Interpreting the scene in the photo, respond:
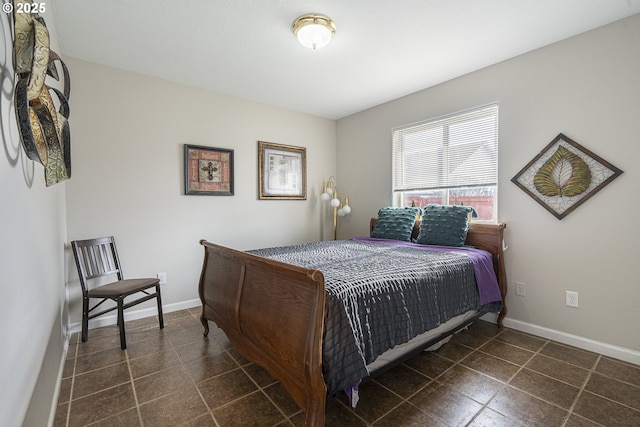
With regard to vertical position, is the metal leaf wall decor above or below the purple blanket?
above

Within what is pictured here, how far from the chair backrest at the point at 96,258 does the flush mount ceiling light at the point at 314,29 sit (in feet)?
8.25

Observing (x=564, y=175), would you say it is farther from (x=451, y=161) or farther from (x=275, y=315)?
(x=275, y=315)

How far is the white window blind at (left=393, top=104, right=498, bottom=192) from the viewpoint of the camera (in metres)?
2.93

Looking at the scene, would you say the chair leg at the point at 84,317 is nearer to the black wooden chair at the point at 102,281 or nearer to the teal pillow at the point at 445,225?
the black wooden chair at the point at 102,281

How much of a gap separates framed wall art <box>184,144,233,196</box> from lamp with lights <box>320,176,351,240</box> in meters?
1.36

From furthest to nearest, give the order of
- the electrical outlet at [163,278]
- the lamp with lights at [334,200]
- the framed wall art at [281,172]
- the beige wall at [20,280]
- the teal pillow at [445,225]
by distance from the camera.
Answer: the lamp with lights at [334,200]
the framed wall art at [281,172]
the electrical outlet at [163,278]
the teal pillow at [445,225]
the beige wall at [20,280]

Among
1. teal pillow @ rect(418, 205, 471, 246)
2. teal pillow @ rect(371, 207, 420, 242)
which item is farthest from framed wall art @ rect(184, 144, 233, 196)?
teal pillow @ rect(418, 205, 471, 246)

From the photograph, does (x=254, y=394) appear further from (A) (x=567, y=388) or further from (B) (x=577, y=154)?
(B) (x=577, y=154)

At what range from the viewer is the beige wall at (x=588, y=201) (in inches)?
84.1

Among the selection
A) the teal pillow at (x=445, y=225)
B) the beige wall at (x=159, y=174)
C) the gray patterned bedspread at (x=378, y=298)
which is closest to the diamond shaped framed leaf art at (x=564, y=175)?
A: the teal pillow at (x=445, y=225)

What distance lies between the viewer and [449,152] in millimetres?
3240

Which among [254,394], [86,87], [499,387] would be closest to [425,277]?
[499,387]

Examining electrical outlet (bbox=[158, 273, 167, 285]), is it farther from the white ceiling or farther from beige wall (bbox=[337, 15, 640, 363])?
beige wall (bbox=[337, 15, 640, 363])

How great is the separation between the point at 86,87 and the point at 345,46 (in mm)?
2409
